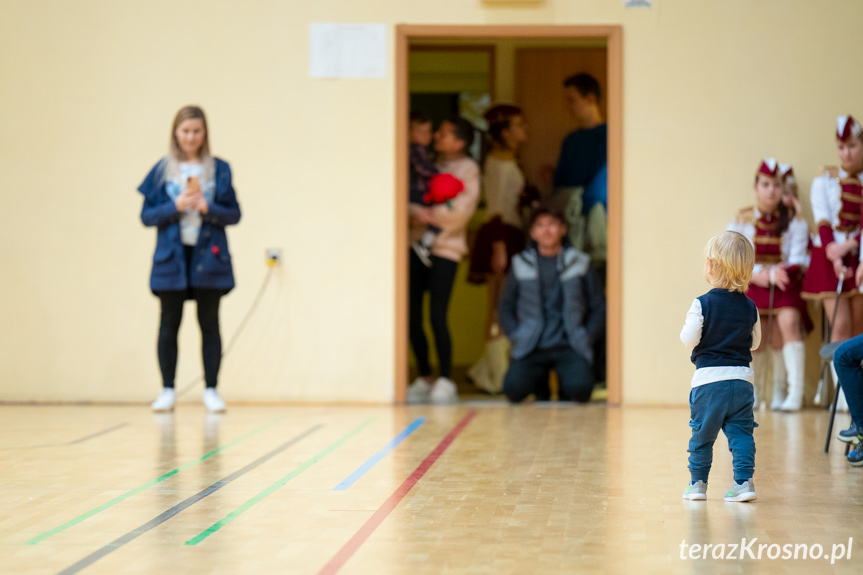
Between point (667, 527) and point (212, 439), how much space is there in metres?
2.30

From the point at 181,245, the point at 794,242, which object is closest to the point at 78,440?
the point at 181,245

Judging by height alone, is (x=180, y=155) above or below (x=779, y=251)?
above

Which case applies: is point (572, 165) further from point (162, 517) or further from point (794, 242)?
point (162, 517)

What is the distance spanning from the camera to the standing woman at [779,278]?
553 cm

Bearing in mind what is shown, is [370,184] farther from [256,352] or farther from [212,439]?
[212,439]

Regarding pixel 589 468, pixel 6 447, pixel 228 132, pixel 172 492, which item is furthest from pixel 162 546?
pixel 228 132

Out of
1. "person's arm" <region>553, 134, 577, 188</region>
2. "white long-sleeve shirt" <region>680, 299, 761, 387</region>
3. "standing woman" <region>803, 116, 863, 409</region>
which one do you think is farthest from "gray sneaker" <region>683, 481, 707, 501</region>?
"person's arm" <region>553, 134, 577, 188</region>

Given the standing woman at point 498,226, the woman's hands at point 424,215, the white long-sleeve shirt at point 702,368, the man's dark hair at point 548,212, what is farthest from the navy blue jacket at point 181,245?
the white long-sleeve shirt at point 702,368

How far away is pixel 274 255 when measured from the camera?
5.90 metres

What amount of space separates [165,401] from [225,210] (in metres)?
1.05

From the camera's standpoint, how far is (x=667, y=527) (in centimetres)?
279

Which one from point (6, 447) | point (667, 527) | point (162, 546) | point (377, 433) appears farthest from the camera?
point (377, 433)

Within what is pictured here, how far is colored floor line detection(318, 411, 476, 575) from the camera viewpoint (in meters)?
2.45

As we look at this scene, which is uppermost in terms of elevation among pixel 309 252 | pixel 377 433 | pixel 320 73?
pixel 320 73
